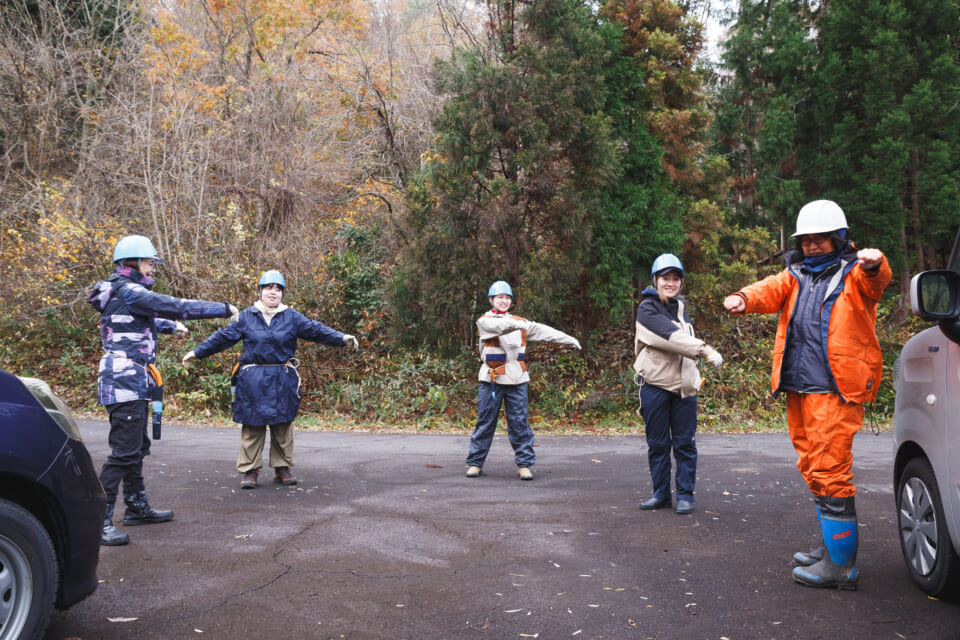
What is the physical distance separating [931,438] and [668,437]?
268 centimetres

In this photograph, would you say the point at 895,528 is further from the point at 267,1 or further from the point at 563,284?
the point at 267,1

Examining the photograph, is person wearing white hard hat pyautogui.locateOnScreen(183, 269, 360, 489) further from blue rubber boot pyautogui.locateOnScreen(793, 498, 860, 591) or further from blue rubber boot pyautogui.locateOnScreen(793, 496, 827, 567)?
blue rubber boot pyautogui.locateOnScreen(793, 498, 860, 591)

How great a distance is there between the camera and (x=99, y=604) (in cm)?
418

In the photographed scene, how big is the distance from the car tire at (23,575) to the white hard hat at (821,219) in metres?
4.32

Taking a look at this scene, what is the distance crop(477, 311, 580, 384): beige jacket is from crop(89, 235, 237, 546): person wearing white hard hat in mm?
2803

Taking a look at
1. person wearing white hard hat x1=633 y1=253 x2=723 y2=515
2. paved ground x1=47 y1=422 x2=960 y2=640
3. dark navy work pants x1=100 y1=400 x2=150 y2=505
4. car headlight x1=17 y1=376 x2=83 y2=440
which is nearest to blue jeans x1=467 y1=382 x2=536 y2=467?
paved ground x1=47 y1=422 x2=960 y2=640

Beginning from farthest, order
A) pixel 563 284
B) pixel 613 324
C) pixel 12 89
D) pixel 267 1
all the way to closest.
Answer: pixel 267 1
pixel 12 89
pixel 613 324
pixel 563 284

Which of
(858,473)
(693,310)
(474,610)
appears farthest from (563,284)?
(474,610)

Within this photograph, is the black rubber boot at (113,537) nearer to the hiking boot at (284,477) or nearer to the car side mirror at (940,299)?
the hiking boot at (284,477)

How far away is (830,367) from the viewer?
14.4 ft

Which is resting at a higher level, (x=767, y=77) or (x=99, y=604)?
(x=767, y=77)

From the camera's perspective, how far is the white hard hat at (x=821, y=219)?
4.52 m

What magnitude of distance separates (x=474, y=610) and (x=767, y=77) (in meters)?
19.3

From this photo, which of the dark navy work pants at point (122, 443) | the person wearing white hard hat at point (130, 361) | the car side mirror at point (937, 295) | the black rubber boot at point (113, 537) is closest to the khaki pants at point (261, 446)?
the person wearing white hard hat at point (130, 361)
